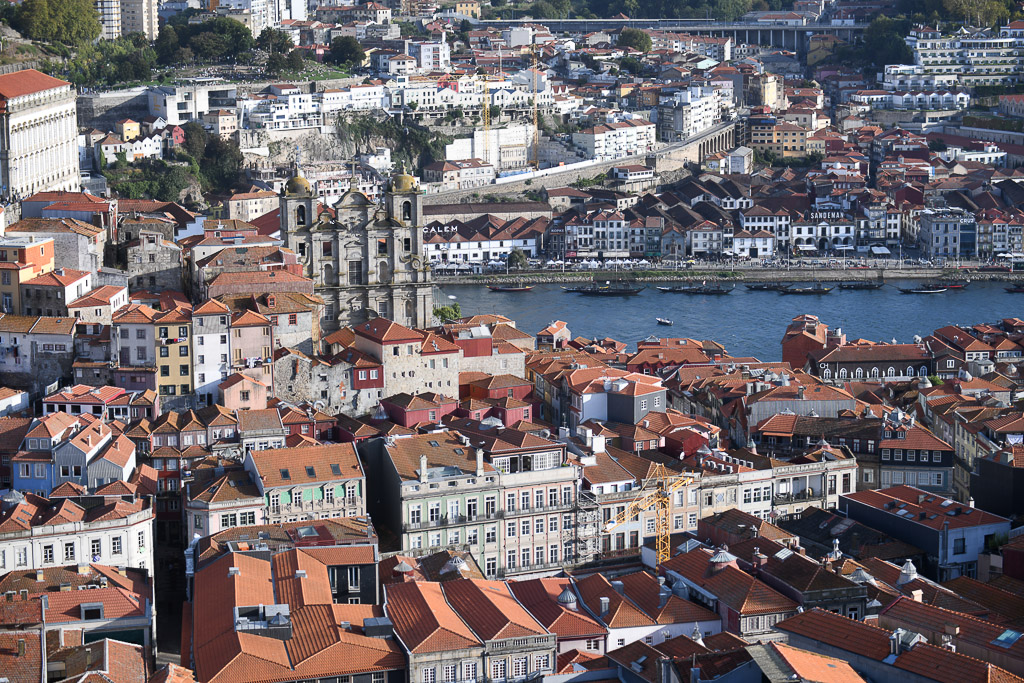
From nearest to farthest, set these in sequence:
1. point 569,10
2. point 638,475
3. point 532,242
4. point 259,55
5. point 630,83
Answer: point 638,475, point 532,242, point 259,55, point 630,83, point 569,10

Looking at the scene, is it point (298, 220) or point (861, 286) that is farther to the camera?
point (861, 286)

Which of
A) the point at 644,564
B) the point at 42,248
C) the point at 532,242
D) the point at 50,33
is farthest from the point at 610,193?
the point at 644,564

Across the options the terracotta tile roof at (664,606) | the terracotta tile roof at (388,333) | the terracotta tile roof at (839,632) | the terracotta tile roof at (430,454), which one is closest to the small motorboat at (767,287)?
the terracotta tile roof at (388,333)

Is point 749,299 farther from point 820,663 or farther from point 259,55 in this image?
point 820,663

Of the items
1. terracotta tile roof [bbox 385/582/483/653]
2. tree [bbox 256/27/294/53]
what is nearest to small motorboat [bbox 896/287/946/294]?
tree [bbox 256/27/294/53]

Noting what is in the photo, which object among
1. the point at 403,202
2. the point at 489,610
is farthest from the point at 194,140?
the point at 489,610

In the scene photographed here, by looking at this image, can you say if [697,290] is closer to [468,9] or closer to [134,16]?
[134,16]
